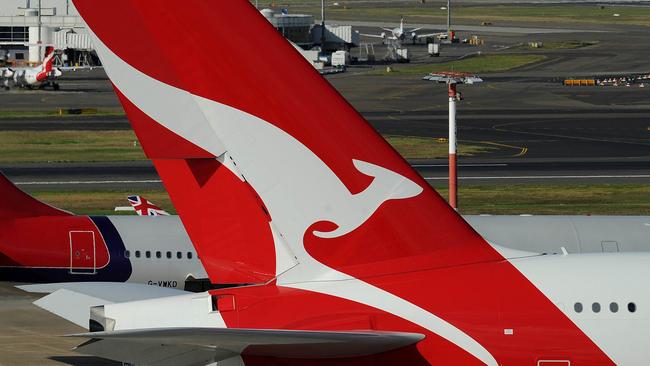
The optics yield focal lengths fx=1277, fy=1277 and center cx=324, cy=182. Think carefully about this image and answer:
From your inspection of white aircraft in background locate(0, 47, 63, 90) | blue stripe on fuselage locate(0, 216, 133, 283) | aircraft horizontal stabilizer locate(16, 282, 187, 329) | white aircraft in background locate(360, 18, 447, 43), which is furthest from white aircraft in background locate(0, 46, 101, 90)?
aircraft horizontal stabilizer locate(16, 282, 187, 329)

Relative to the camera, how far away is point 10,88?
11600cm

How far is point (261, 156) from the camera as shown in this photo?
14.7m

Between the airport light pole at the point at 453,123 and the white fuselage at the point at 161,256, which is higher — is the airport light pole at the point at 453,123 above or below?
above

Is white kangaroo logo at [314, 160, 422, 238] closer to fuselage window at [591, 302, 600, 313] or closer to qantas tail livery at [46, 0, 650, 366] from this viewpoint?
qantas tail livery at [46, 0, 650, 366]

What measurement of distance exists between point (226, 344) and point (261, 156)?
7.92ft

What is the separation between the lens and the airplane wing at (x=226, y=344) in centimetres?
1298

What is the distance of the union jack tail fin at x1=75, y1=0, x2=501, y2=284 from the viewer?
14.4 meters

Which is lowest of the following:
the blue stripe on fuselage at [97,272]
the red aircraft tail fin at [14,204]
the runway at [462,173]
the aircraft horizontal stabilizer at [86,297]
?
the runway at [462,173]

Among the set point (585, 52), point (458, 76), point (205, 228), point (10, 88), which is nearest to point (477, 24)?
point (585, 52)

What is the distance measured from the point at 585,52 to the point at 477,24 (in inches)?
2023

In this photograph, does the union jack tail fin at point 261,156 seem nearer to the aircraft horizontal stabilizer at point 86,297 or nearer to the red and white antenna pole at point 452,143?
the aircraft horizontal stabilizer at point 86,297

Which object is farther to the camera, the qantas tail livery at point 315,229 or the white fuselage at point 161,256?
the white fuselage at point 161,256

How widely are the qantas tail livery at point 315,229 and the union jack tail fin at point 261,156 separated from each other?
0.05 ft

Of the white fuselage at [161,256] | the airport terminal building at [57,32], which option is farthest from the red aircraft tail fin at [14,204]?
the airport terminal building at [57,32]
